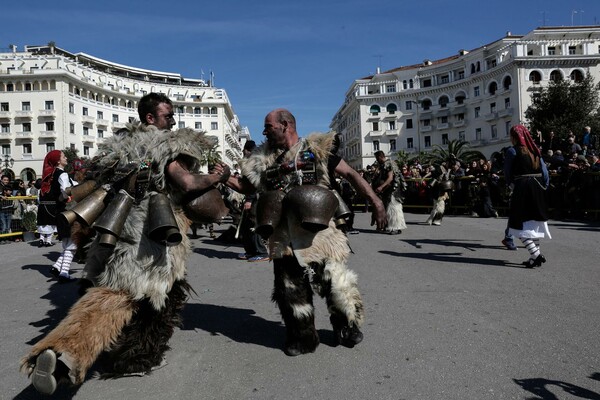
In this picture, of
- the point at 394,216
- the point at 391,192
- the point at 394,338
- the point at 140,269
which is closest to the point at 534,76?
the point at 391,192

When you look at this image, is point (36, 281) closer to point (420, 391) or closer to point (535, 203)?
point (420, 391)

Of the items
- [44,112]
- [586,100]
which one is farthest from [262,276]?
[44,112]

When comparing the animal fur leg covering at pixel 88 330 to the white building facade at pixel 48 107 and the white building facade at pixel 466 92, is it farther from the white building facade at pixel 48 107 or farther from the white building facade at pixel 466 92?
the white building facade at pixel 466 92

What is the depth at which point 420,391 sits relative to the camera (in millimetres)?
2785

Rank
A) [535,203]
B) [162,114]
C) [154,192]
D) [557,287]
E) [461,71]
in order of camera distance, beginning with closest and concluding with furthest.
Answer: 1. [154,192]
2. [162,114]
3. [557,287]
4. [535,203]
5. [461,71]

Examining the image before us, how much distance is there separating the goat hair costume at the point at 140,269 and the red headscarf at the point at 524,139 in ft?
17.8

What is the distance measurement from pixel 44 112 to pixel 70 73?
7.54m

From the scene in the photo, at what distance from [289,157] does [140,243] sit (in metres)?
1.21

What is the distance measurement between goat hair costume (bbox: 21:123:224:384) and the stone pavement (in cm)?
30

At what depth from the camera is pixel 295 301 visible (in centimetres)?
335

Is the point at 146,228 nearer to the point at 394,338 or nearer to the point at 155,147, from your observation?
the point at 155,147

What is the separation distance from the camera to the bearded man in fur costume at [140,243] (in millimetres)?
2885

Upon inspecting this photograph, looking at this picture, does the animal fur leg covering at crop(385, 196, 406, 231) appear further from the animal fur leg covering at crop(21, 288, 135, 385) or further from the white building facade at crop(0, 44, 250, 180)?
the white building facade at crop(0, 44, 250, 180)

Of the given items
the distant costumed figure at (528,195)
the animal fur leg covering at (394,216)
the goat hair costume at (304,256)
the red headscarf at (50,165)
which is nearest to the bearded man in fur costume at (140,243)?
the goat hair costume at (304,256)
